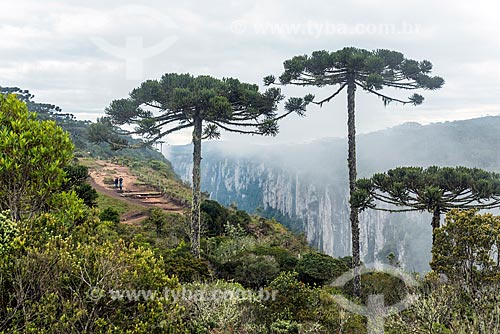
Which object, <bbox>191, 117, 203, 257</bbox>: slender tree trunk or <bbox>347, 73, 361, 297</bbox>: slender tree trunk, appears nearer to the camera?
<bbox>347, 73, 361, 297</bbox>: slender tree trunk

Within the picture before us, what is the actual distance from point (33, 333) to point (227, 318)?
13.6ft

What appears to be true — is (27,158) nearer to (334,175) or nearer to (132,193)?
(132,193)

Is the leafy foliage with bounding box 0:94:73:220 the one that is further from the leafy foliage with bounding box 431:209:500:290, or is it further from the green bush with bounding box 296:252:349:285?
the green bush with bounding box 296:252:349:285

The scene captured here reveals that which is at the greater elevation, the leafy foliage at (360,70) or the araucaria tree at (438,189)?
the leafy foliage at (360,70)

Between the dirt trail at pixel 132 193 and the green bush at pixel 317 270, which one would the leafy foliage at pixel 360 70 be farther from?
the dirt trail at pixel 132 193

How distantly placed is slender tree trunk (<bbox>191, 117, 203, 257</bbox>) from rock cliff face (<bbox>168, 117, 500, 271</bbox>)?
1769 inches

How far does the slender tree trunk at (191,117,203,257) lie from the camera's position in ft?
54.0

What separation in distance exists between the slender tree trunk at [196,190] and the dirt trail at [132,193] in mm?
9962

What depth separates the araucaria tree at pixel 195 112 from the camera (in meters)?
16.2

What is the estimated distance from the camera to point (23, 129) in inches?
291

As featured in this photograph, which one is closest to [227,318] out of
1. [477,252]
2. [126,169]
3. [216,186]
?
[477,252]

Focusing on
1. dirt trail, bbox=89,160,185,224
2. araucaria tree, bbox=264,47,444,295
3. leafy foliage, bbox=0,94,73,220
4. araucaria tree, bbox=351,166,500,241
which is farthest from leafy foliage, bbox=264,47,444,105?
dirt trail, bbox=89,160,185,224

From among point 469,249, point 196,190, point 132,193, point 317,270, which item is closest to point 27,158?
point 196,190

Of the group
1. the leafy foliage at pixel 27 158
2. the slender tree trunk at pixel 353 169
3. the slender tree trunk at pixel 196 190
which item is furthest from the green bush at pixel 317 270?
the leafy foliage at pixel 27 158
